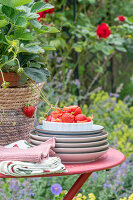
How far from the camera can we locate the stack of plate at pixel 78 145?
2.81ft

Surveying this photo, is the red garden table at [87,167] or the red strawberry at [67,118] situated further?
the red strawberry at [67,118]

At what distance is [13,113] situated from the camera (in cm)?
110

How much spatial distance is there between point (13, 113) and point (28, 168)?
0.37m

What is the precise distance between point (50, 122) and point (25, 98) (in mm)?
217

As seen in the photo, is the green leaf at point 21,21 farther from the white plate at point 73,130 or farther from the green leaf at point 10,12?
the white plate at point 73,130

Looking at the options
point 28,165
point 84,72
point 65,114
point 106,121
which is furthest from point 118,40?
point 28,165

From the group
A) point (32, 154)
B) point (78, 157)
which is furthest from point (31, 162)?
point (78, 157)

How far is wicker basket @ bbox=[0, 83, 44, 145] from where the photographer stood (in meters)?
1.08

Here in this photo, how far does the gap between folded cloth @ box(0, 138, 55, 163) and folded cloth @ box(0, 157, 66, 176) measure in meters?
0.02

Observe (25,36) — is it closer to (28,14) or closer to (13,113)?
(28,14)

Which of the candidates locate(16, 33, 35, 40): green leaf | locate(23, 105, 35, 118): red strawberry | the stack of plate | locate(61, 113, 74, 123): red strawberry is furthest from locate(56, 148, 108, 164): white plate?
locate(16, 33, 35, 40): green leaf

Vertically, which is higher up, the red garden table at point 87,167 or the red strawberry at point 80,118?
the red strawberry at point 80,118

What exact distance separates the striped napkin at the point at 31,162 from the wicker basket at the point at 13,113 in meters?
0.24

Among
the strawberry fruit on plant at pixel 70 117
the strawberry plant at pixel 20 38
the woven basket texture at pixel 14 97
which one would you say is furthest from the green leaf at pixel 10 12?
the strawberry fruit on plant at pixel 70 117
